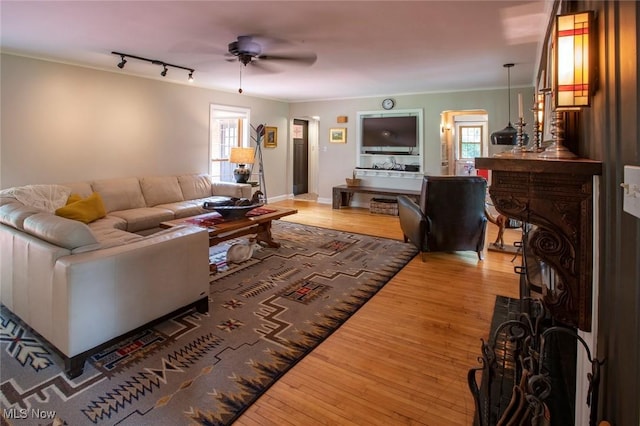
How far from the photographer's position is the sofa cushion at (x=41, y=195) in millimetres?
3752

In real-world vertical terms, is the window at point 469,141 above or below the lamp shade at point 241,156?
above

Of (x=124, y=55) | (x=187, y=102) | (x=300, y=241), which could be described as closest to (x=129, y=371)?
(x=300, y=241)

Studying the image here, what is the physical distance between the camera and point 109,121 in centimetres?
506

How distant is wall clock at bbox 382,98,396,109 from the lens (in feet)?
23.6

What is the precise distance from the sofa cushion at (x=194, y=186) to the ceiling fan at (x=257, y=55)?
7.34 feet

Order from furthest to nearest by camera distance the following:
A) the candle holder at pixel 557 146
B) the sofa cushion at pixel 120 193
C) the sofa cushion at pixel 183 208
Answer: the sofa cushion at pixel 183 208
the sofa cushion at pixel 120 193
the candle holder at pixel 557 146

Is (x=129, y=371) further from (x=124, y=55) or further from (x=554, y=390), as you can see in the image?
(x=124, y=55)

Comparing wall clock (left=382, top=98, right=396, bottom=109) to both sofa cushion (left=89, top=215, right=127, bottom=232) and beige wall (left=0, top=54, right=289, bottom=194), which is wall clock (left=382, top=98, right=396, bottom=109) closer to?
beige wall (left=0, top=54, right=289, bottom=194)

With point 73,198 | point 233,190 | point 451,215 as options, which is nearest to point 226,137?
point 233,190

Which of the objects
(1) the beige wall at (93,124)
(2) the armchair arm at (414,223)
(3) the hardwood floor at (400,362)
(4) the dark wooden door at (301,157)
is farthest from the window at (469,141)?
(3) the hardwood floor at (400,362)

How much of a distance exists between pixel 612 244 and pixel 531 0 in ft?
7.93

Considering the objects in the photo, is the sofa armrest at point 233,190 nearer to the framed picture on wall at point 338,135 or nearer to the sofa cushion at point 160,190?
the sofa cushion at point 160,190

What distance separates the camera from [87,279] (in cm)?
203

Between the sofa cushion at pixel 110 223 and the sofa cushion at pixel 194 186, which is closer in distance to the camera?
the sofa cushion at pixel 110 223
